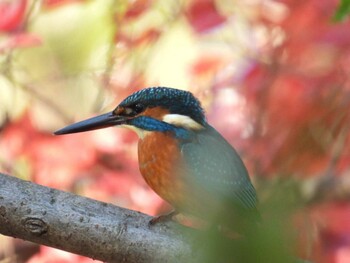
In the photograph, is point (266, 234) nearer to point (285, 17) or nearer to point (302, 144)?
point (302, 144)

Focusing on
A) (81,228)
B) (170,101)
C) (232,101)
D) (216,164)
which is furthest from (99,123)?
(232,101)

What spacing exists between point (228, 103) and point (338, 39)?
18.1 inches

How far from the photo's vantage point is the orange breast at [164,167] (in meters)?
1.72

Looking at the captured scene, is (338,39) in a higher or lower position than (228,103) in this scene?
higher

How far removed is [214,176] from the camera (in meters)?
1.72

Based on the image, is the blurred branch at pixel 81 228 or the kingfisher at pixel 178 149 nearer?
the blurred branch at pixel 81 228

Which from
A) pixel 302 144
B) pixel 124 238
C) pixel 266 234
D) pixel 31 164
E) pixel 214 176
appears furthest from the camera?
pixel 31 164

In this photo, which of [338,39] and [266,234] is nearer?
[266,234]

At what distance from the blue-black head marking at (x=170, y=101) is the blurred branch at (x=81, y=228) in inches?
18.9

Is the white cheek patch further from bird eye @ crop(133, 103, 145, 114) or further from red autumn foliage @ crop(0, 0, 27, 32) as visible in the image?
red autumn foliage @ crop(0, 0, 27, 32)

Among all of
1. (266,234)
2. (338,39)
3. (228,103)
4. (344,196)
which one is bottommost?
(266,234)

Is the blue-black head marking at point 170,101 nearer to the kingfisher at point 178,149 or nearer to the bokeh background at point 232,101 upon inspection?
the kingfisher at point 178,149

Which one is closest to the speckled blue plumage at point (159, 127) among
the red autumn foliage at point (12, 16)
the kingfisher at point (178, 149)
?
the kingfisher at point (178, 149)

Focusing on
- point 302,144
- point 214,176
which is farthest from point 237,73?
point 302,144
